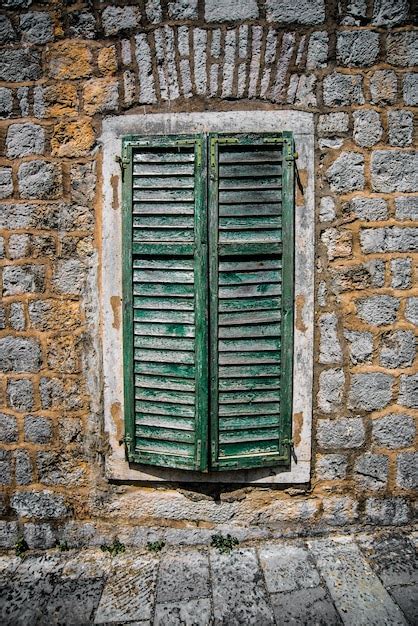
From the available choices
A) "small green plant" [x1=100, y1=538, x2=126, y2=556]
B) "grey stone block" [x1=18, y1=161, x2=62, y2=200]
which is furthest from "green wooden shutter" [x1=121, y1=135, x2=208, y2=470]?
"small green plant" [x1=100, y1=538, x2=126, y2=556]

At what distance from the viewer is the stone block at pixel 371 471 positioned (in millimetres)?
2645

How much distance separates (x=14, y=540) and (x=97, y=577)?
2.26ft

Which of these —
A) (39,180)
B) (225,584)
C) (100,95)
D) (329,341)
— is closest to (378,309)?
(329,341)

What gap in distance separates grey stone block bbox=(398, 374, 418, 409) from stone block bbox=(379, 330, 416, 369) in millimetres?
96

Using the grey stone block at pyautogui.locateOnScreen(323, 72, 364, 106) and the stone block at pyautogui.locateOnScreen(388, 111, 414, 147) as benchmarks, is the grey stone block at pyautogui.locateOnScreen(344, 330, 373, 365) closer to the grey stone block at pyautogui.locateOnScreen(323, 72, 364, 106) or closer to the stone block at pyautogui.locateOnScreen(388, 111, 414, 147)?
the stone block at pyautogui.locateOnScreen(388, 111, 414, 147)

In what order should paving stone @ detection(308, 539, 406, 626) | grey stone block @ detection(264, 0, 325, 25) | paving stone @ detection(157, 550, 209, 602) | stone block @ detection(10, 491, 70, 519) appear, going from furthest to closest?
1. stone block @ detection(10, 491, 70, 519)
2. grey stone block @ detection(264, 0, 325, 25)
3. paving stone @ detection(157, 550, 209, 602)
4. paving stone @ detection(308, 539, 406, 626)

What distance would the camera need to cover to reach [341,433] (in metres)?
2.62

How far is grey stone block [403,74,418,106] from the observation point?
246 cm

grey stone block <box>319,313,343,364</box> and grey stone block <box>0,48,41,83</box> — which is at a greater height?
grey stone block <box>0,48,41,83</box>

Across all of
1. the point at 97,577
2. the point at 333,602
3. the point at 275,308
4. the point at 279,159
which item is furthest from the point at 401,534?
the point at 279,159

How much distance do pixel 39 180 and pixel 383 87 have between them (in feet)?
7.19

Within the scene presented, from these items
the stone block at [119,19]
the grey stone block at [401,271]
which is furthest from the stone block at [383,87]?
the stone block at [119,19]

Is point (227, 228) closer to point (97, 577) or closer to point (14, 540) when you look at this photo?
point (97, 577)

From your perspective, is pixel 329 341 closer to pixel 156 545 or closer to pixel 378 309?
pixel 378 309
